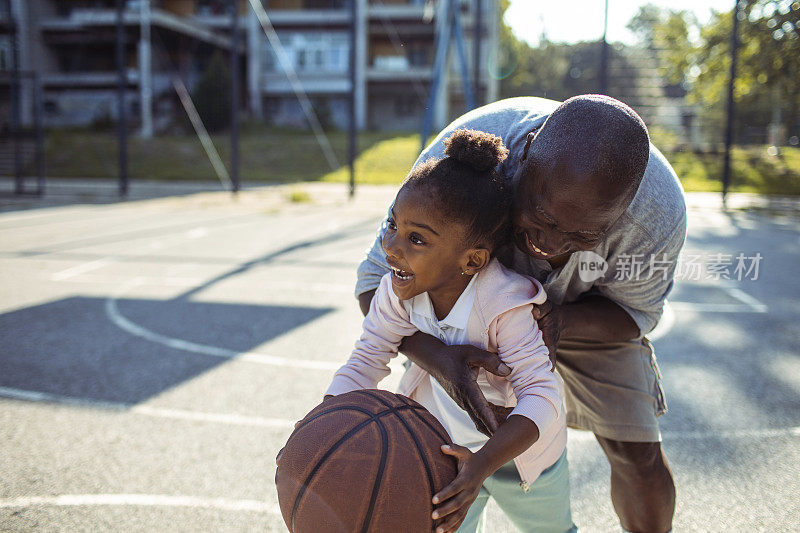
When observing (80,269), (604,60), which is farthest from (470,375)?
(604,60)

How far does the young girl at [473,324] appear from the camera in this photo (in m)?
1.60

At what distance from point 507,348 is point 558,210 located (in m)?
0.38

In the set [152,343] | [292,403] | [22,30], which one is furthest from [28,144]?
[292,403]

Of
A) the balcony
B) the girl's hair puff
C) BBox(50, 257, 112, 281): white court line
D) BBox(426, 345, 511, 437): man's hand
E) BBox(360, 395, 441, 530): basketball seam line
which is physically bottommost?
BBox(50, 257, 112, 281): white court line

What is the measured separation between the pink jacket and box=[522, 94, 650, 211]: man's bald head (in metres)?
0.31

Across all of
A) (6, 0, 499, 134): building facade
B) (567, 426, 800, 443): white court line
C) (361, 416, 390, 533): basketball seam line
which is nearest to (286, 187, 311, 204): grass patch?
(567, 426, 800, 443): white court line

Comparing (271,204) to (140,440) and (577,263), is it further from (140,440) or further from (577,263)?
(577,263)

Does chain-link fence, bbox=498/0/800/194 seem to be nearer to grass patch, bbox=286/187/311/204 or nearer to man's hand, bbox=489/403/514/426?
grass patch, bbox=286/187/311/204

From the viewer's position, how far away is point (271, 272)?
781 cm

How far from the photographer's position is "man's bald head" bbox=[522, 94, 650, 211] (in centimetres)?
157

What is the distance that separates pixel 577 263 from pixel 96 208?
13879mm

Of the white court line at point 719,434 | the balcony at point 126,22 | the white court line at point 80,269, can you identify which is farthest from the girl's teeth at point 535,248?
the balcony at point 126,22

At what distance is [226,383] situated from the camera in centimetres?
433

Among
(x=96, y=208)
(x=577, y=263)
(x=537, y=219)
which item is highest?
(x=537, y=219)
